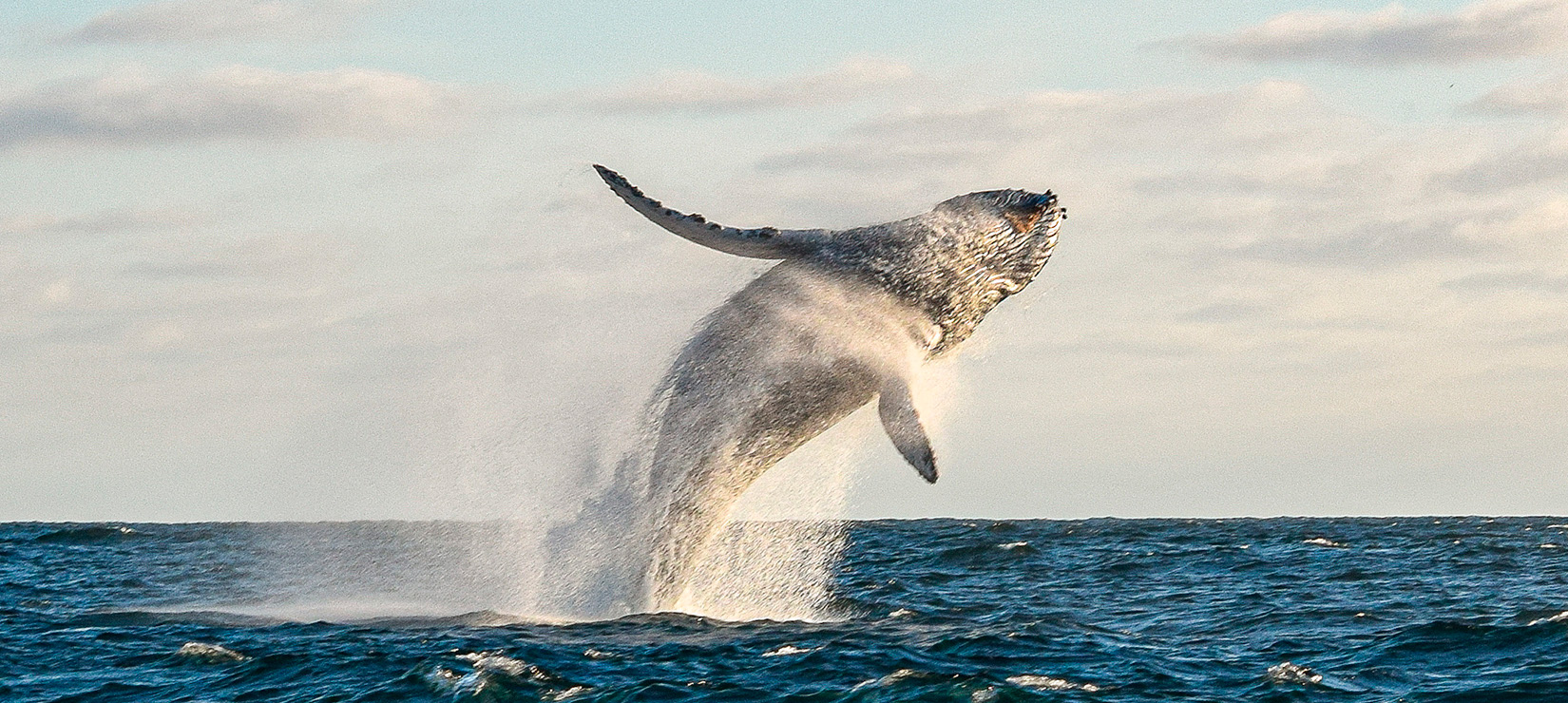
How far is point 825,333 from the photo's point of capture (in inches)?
709

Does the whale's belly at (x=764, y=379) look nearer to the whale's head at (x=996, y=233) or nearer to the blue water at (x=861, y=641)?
the whale's head at (x=996, y=233)

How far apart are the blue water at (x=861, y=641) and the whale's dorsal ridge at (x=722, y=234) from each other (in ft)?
14.7

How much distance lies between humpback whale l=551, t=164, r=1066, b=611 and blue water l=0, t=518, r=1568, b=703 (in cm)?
217

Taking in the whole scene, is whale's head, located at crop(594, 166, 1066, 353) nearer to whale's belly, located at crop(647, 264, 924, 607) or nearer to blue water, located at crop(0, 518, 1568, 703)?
whale's belly, located at crop(647, 264, 924, 607)

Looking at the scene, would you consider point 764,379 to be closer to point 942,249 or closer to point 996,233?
point 942,249

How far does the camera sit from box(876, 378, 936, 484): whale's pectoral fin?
17594 millimetres

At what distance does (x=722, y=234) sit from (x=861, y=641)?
503 cm

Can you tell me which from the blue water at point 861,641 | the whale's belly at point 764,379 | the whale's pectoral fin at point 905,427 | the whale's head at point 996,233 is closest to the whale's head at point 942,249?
the whale's head at point 996,233

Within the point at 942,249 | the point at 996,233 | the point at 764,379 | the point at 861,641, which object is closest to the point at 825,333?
the point at 764,379

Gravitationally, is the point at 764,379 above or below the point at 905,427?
above

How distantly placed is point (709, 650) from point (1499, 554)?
27.5m

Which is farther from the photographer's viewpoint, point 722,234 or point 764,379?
point 764,379

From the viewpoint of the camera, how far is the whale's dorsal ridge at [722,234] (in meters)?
17.1

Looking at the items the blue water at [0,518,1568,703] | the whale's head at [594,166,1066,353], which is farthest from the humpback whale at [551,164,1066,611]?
the blue water at [0,518,1568,703]
